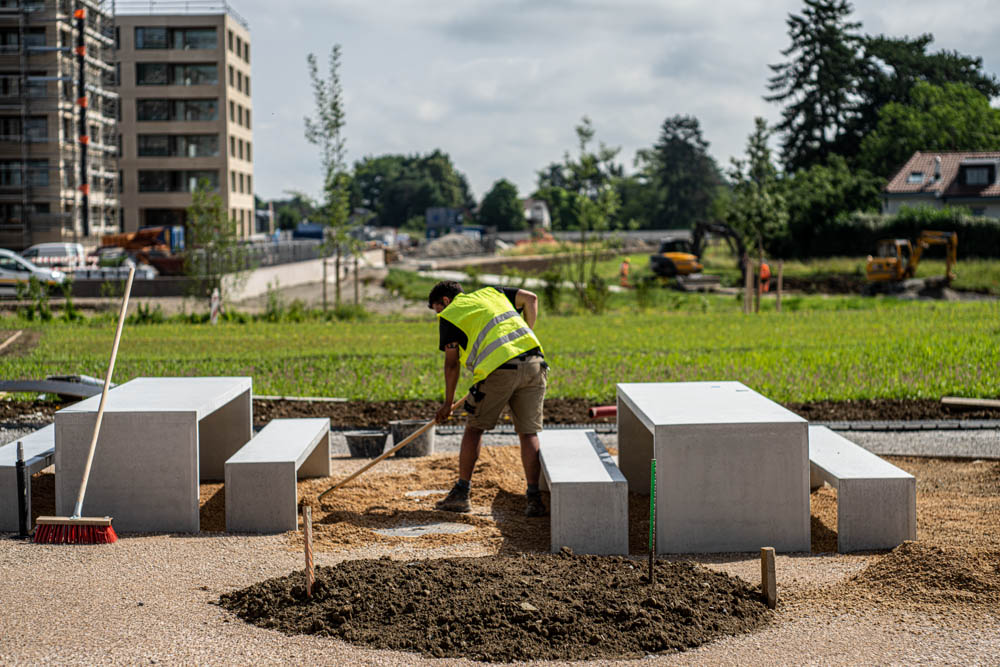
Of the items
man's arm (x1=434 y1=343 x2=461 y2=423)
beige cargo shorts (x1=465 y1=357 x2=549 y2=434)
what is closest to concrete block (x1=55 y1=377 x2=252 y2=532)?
man's arm (x1=434 y1=343 x2=461 y2=423)

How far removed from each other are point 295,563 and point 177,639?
1.49 meters

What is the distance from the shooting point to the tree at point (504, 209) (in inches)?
5374

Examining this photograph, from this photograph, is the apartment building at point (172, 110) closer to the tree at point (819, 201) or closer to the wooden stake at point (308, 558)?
the tree at point (819, 201)

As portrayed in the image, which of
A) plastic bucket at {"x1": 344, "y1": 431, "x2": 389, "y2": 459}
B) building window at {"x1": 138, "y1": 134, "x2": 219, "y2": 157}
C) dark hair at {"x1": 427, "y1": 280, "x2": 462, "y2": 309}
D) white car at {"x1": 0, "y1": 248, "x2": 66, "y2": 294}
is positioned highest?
building window at {"x1": 138, "y1": 134, "x2": 219, "y2": 157}

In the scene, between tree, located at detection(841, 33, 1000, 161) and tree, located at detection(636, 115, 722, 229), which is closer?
tree, located at detection(841, 33, 1000, 161)

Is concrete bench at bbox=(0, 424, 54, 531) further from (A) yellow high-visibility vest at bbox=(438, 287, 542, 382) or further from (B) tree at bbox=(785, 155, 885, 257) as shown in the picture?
(B) tree at bbox=(785, 155, 885, 257)

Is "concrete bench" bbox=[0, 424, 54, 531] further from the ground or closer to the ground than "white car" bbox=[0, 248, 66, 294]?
closer to the ground

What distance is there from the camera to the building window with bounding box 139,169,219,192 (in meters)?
73.9

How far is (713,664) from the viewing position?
448 cm

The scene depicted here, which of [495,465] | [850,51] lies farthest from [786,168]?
[495,465]

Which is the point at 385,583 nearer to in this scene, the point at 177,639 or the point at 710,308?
the point at 177,639

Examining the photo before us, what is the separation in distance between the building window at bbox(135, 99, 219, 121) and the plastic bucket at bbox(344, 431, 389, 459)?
68313 mm

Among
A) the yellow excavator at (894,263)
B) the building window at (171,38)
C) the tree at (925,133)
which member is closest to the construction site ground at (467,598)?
the yellow excavator at (894,263)

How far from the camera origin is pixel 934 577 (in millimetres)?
5363
